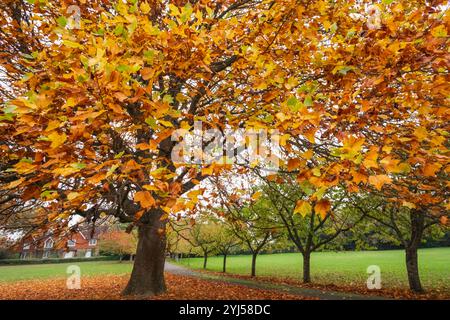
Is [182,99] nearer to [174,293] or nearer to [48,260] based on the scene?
[174,293]

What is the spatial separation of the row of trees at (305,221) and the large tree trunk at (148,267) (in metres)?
0.67

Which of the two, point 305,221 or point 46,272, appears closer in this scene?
point 305,221

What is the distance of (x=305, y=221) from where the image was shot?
1961cm

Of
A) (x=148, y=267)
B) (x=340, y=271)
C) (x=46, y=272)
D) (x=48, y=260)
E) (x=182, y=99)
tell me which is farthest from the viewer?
(x=48, y=260)

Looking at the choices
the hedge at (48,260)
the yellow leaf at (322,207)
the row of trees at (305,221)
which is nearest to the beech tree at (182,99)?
the yellow leaf at (322,207)

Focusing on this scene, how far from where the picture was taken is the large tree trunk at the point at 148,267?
10.7 metres

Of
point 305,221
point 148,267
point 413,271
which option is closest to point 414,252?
point 413,271

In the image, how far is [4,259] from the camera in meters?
48.0

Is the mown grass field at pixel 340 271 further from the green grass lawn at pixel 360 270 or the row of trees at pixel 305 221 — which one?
the row of trees at pixel 305 221

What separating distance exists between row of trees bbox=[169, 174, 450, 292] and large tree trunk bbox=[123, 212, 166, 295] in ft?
2.20

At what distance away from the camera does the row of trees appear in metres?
8.08

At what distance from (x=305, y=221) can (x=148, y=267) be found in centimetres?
1165

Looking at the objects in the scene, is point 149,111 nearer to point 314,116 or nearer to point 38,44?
point 314,116
